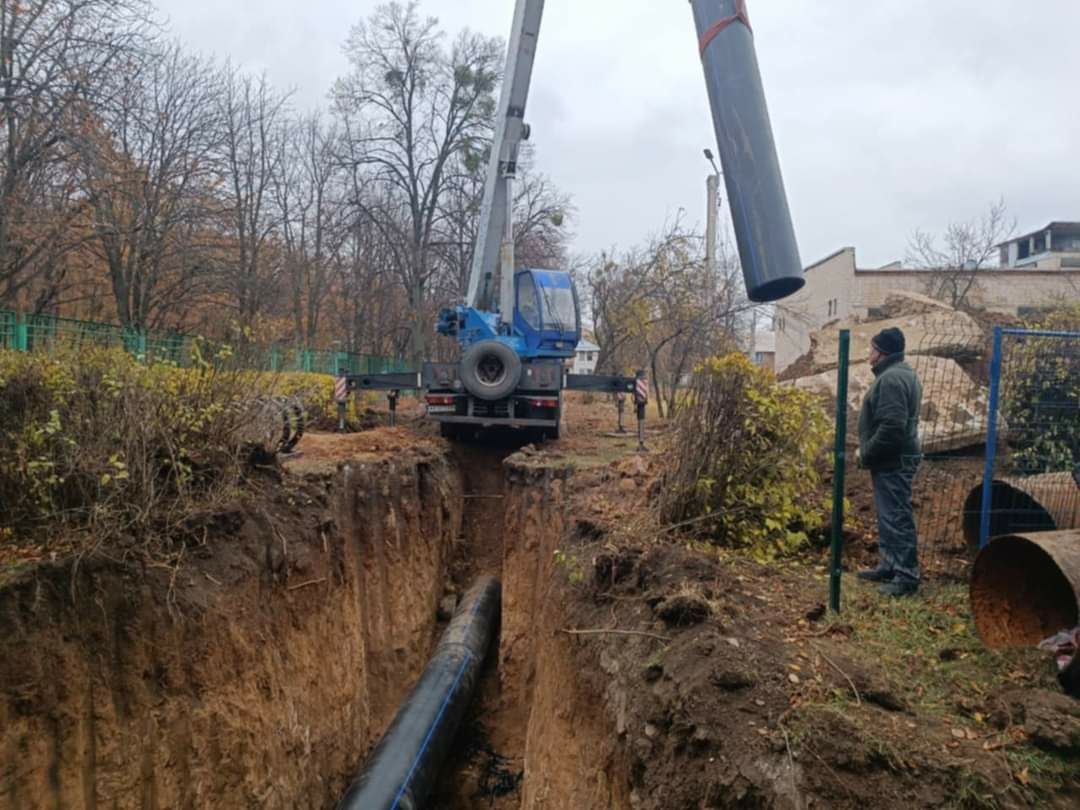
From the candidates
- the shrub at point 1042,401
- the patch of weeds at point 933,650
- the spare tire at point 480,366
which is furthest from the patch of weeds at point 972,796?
the spare tire at point 480,366

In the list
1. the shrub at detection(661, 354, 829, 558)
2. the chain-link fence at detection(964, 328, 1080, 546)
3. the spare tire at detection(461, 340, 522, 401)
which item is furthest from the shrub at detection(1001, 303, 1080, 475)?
the spare tire at detection(461, 340, 522, 401)

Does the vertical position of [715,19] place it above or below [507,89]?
below

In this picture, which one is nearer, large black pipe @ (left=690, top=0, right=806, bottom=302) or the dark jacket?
large black pipe @ (left=690, top=0, right=806, bottom=302)

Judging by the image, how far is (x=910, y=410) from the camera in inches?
170

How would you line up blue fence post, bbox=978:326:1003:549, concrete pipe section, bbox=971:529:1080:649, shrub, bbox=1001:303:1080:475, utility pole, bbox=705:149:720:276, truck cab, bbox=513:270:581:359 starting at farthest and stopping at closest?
utility pole, bbox=705:149:720:276 < truck cab, bbox=513:270:581:359 < shrub, bbox=1001:303:1080:475 < blue fence post, bbox=978:326:1003:549 < concrete pipe section, bbox=971:529:1080:649

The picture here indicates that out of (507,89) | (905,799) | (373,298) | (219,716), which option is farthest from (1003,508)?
(373,298)

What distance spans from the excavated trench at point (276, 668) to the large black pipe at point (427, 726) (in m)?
0.56

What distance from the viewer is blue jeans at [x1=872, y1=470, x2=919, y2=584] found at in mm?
4254

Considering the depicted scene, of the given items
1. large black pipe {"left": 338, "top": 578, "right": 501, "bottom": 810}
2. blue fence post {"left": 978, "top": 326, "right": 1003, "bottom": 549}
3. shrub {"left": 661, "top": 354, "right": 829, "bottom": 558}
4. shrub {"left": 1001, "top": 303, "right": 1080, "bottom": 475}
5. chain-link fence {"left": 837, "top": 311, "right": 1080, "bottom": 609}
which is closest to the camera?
blue fence post {"left": 978, "top": 326, "right": 1003, "bottom": 549}

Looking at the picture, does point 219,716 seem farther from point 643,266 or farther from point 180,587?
point 643,266

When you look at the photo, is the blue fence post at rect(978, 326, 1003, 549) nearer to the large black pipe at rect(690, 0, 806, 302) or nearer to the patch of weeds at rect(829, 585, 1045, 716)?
the patch of weeds at rect(829, 585, 1045, 716)

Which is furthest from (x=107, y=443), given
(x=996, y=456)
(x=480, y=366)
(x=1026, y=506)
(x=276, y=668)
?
(x=996, y=456)

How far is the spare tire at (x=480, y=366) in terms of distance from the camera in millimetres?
10438

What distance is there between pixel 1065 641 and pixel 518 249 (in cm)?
2394
